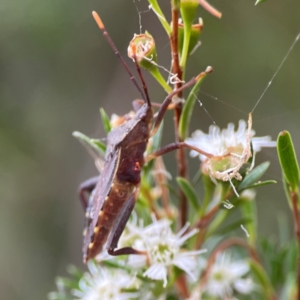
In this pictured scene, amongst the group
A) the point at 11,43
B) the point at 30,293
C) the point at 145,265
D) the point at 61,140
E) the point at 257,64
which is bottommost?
the point at 30,293

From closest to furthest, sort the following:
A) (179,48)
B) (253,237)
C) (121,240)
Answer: (179,48) < (121,240) < (253,237)

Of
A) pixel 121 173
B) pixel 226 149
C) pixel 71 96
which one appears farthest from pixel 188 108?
pixel 71 96

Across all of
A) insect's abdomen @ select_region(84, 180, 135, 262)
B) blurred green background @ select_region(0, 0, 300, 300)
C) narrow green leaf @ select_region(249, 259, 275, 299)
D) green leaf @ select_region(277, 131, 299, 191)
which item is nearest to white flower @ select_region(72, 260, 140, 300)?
Answer: insect's abdomen @ select_region(84, 180, 135, 262)

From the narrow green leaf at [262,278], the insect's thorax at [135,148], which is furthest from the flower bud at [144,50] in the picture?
the narrow green leaf at [262,278]

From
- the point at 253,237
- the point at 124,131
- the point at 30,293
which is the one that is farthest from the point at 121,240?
the point at 30,293

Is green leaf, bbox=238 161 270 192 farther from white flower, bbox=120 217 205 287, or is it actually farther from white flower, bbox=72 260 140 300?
white flower, bbox=72 260 140 300

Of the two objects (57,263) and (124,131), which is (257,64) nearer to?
(124,131)

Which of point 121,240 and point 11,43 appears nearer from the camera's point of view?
point 121,240
